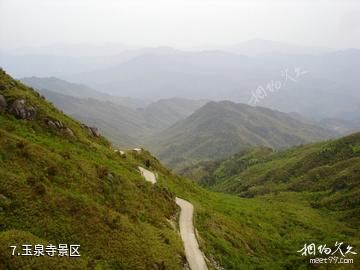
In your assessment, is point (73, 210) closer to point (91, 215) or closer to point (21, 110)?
point (91, 215)

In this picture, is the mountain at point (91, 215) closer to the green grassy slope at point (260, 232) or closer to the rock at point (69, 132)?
the rock at point (69, 132)

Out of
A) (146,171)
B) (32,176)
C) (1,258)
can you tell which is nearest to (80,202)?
(32,176)

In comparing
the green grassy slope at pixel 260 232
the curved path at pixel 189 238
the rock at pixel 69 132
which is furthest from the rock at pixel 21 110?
the green grassy slope at pixel 260 232

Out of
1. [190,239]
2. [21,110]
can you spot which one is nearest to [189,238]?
[190,239]

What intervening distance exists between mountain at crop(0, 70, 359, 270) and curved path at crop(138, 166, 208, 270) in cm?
104

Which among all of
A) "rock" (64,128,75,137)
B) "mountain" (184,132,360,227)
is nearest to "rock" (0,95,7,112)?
"rock" (64,128,75,137)

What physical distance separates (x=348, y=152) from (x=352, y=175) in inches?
1475

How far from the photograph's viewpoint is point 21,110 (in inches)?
2020

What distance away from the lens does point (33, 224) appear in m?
32.2

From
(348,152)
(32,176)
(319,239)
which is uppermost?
(348,152)

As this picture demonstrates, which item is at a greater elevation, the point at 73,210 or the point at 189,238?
the point at 73,210

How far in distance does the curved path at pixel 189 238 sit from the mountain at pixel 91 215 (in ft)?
3.42

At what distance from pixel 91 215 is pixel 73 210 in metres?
1.72

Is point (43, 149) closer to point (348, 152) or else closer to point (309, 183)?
point (309, 183)
